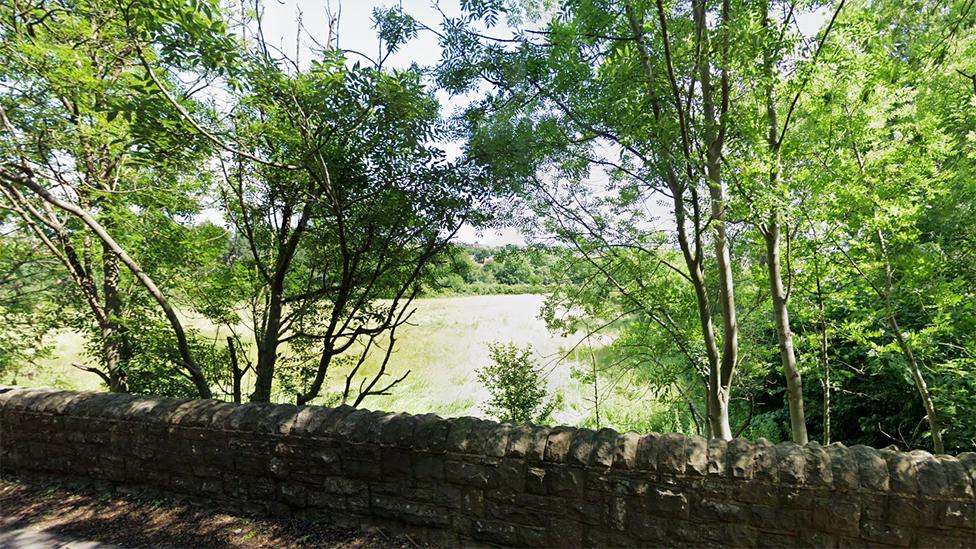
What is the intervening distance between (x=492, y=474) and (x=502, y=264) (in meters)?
3.64

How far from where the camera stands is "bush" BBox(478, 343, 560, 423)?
641 cm

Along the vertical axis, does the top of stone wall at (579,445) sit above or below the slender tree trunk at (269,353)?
below

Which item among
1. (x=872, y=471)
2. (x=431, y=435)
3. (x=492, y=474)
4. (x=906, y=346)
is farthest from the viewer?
(x=906, y=346)

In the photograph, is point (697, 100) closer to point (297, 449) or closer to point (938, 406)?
point (297, 449)

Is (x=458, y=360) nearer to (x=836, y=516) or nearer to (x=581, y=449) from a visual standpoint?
(x=581, y=449)

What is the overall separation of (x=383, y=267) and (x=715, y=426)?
399 cm

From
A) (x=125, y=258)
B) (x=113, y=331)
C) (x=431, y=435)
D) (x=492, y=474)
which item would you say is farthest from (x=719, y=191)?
(x=113, y=331)

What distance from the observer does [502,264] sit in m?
6.08

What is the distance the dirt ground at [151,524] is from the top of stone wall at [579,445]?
0.61 m

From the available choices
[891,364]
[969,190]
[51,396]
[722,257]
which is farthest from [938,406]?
[51,396]

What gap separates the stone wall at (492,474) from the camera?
2148mm

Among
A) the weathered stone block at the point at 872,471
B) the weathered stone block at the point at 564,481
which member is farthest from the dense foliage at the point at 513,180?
the weathered stone block at the point at 564,481

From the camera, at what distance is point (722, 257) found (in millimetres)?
4285

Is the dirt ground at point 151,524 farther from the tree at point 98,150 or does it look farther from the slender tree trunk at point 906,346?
the slender tree trunk at point 906,346
